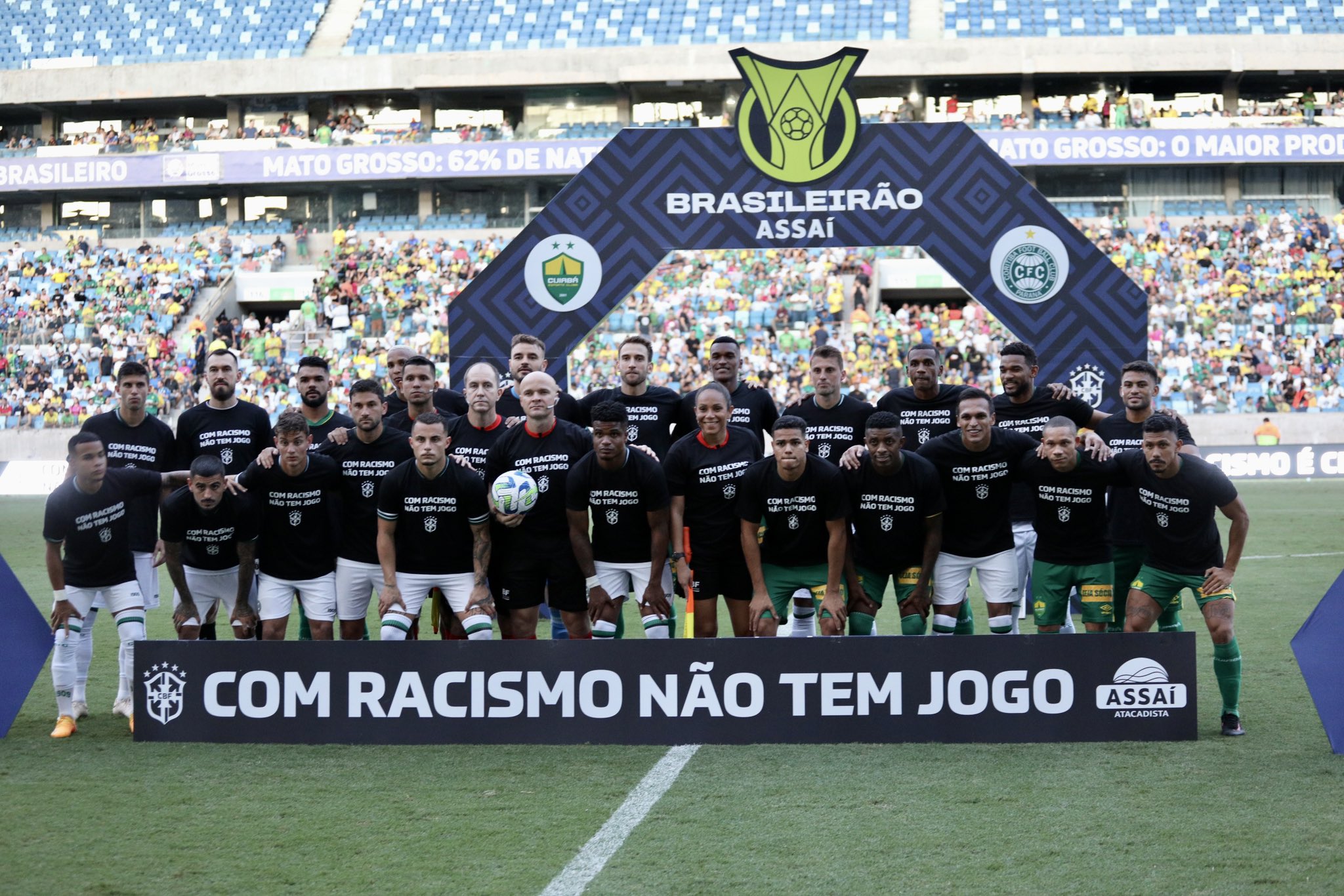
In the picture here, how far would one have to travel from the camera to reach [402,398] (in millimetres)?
9742

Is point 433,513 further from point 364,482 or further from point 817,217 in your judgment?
point 817,217

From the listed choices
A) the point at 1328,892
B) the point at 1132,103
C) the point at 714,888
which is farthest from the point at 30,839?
the point at 1132,103

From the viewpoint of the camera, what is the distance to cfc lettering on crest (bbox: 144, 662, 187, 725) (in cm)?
693

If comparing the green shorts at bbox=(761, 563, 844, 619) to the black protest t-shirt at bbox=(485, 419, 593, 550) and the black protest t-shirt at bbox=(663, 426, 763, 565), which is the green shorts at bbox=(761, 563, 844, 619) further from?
the black protest t-shirt at bbox=(485, 419, 593, 550)

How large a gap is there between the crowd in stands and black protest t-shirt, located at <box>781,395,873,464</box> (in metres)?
19.7

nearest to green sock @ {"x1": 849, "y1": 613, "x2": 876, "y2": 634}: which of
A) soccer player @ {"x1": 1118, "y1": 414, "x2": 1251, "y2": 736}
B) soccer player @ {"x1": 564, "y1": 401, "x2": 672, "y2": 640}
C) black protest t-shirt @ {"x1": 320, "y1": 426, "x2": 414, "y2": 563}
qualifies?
soccer player @ {"x1": 564, "y1": 401, "x2": 672, "y2": 640}

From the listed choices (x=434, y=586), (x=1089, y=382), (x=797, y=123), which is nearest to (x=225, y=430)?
(x=434, y=586)

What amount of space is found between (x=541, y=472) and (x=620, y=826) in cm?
266

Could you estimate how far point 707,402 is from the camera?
25.2 ft

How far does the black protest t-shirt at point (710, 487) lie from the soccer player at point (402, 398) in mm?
2307

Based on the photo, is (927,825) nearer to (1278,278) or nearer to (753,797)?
(753,797)

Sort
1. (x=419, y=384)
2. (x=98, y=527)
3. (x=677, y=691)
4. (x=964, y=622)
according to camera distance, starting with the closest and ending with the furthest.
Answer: (x=677, y=691), (x=98, y=527), (x=419, y=384), (x=964, y=622)

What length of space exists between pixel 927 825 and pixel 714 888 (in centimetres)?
114

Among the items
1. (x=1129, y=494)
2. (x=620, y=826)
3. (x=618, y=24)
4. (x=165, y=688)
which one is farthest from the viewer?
(x=618, y=24)
